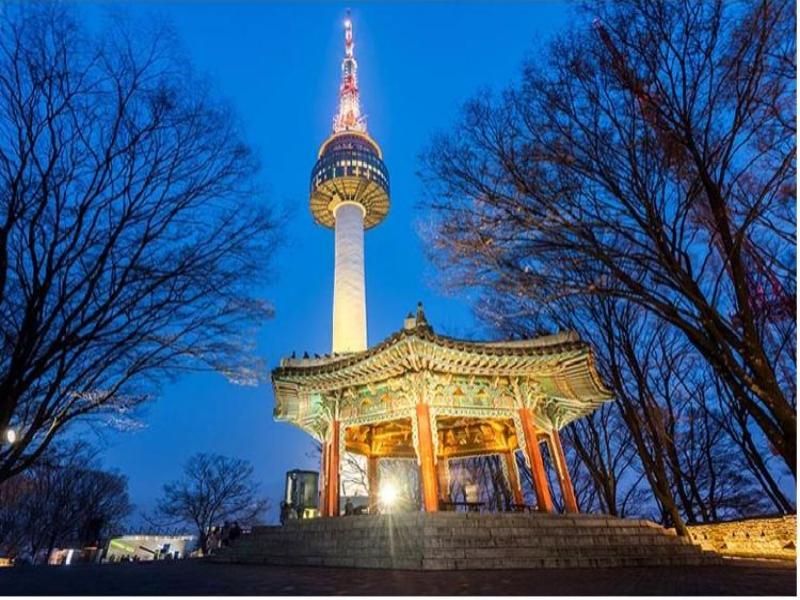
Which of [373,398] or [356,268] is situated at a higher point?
[356,268]

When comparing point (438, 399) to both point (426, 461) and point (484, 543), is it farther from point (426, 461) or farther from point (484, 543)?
point (484, 543)

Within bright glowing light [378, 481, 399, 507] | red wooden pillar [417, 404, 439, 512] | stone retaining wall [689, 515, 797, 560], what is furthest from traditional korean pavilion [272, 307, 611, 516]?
bright glowing light [378, 481, 399, 507]

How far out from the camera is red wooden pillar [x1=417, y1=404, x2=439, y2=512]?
1334 centimetres

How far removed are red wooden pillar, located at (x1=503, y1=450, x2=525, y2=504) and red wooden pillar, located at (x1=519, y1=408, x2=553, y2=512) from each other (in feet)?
10.6

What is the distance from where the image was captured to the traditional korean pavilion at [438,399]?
14375 millimetres

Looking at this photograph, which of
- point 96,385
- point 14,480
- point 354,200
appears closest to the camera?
point 96,385

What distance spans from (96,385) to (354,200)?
1232 inches

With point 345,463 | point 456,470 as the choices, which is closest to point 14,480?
point 345,463

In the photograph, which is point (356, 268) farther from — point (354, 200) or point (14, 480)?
point (14, 480)

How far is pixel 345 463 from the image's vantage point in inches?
1168

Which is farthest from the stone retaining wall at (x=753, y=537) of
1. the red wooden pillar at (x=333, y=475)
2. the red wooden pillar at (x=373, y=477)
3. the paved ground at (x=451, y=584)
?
the red wooden pillar at (x=333, y=475)

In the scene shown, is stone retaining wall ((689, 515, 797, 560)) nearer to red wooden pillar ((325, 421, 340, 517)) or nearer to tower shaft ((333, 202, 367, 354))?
red wooden pillar ((325, 421, 340, 517))

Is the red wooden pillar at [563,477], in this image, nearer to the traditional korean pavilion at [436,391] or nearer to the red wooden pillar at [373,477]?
the traditional korean pavilion at [436,391]

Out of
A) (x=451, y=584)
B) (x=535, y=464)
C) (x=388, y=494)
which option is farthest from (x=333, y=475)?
(x=388, y=494)
